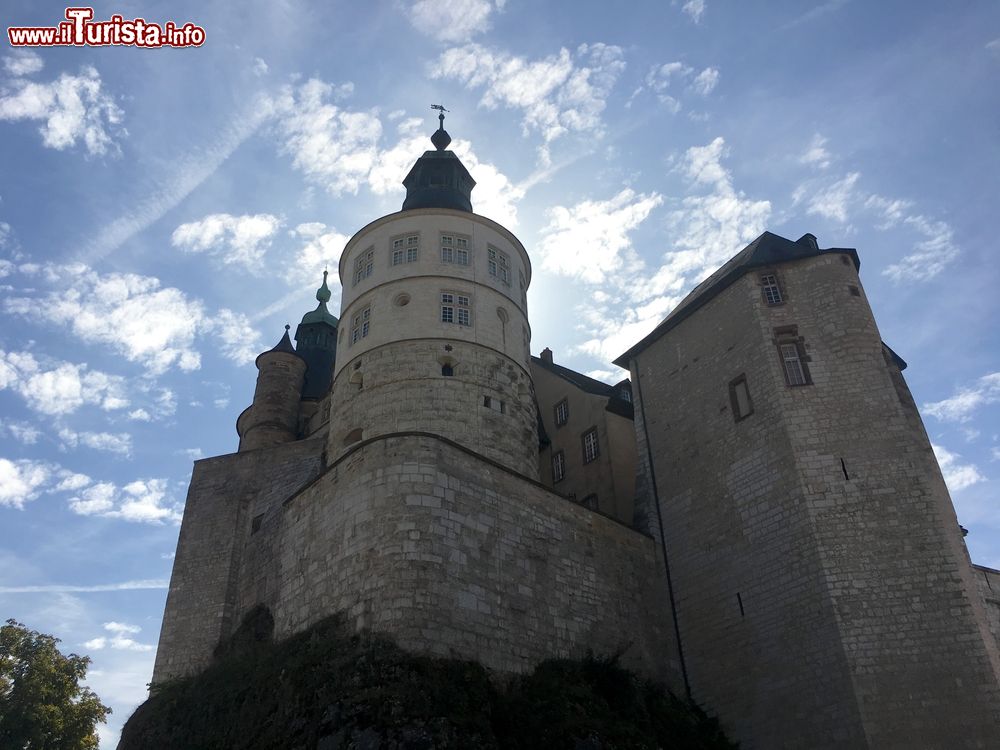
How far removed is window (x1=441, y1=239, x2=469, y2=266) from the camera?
94.6 ft

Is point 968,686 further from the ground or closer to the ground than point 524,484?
closer to the ground

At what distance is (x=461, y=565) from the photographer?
19000 mm

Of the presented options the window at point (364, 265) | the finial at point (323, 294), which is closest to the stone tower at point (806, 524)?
the window at point (364, 265)

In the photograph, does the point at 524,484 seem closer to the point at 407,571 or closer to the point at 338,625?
the point at 407,571

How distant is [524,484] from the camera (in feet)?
72.0

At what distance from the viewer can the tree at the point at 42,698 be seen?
2823 centimetres

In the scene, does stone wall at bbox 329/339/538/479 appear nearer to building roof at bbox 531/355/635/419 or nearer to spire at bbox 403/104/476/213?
building roof at bbox 531/355/635/419

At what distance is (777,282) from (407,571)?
14053 mm

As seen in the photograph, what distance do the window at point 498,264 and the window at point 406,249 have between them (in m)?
2.59

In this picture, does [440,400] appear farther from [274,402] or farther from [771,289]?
[274,402]

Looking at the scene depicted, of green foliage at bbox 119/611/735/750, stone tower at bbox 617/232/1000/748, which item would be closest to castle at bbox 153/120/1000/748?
stone tower at bbox 617/232/1000/748

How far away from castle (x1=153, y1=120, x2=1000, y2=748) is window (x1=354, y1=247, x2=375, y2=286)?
0.35 feet

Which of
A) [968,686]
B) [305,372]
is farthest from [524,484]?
[305,372]

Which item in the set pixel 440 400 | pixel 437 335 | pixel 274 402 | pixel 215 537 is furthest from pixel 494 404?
pixel 274 402
